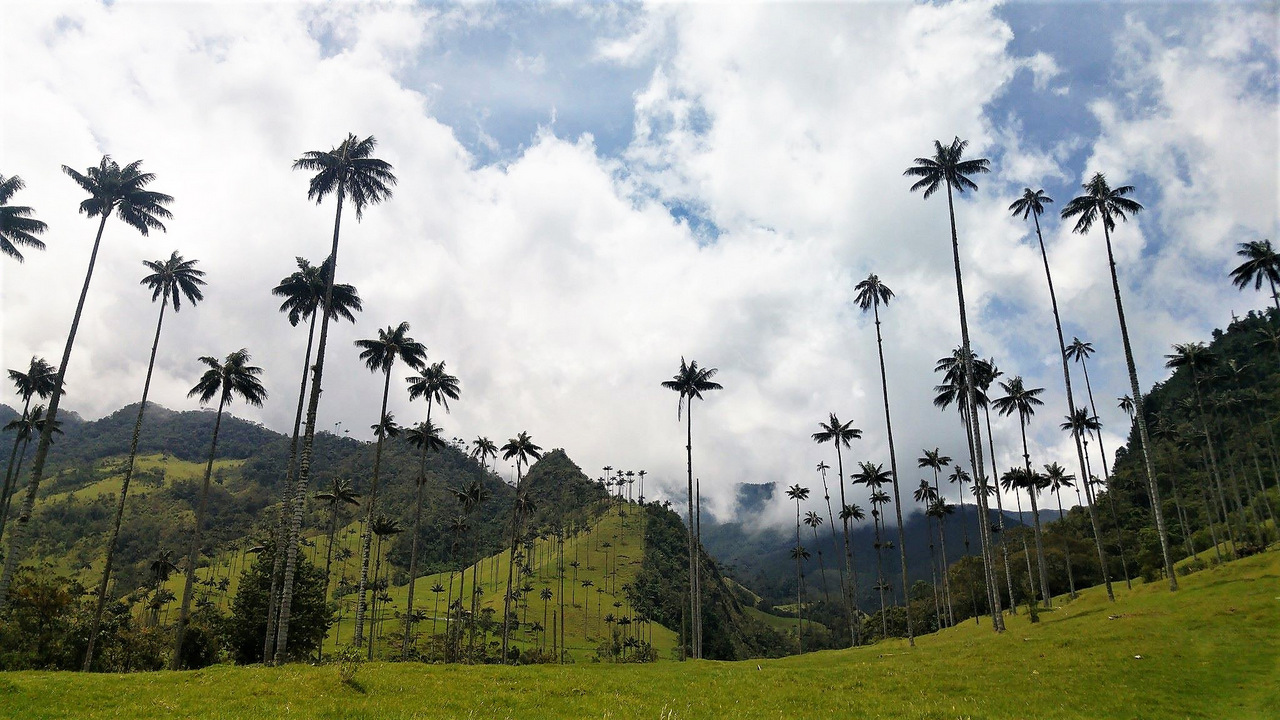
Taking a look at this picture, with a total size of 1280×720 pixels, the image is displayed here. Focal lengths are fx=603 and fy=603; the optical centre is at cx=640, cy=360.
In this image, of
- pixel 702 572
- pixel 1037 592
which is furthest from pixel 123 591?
pixel 1037 592

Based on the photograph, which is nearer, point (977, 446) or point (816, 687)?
point (816, 687)

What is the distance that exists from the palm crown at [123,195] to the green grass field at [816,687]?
106 ft

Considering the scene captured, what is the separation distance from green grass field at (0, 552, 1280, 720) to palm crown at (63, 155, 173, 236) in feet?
106

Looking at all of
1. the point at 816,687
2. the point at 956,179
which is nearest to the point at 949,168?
the point at 956,179

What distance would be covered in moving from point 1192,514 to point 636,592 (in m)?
128

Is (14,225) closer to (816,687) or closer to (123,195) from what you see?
(123,195)

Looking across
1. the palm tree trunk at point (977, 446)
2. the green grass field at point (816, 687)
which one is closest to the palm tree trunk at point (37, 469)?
the green grass field at point (816, 687)

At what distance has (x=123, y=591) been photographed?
17812cm

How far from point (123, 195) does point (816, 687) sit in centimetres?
5573

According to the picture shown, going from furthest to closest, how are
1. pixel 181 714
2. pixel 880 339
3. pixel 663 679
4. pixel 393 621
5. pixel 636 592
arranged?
pixel 636 592
pixel 393 621
pixel 880 339
pixel 663 679
pixel 181 714

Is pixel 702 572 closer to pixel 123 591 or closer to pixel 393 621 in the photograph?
pixel 393 621

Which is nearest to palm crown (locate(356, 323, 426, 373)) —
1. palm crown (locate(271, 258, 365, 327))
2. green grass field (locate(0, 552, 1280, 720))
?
palm crown (locate(271, 258, 365, 327))

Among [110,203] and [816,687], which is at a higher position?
[110,203]

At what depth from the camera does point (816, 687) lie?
Answer: 2677 centimetres
